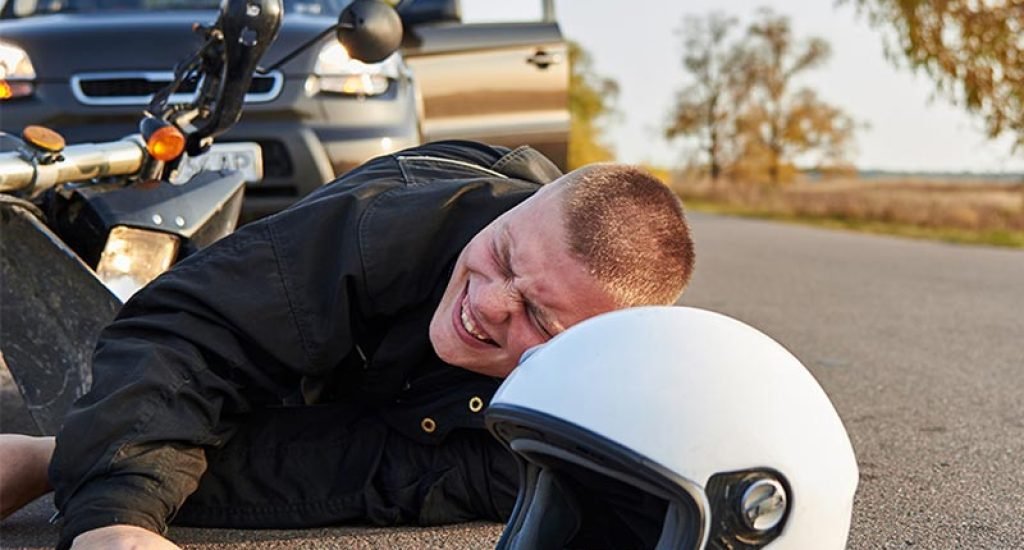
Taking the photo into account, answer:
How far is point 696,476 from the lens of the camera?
5.54ft

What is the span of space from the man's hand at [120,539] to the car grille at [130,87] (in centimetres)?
401

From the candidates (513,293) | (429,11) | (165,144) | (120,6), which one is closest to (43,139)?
(165,144)

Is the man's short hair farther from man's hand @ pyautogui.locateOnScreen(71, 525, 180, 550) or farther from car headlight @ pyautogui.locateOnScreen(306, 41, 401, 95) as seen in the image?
car headlight @ pyautogui.locateOnScreen(306, 41, 401, 95)

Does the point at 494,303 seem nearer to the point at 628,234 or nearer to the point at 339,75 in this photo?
the point at 628,234

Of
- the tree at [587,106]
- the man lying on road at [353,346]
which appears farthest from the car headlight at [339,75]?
the tree at [587,106]

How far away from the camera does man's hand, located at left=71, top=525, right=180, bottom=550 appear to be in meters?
2.09

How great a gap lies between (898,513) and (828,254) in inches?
402

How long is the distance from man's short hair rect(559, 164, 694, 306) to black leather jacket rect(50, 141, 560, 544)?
1.62 feet

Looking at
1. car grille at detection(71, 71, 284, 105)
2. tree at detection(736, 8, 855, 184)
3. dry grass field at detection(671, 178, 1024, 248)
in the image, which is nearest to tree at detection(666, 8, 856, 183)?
tree at detection(736, 8, 855, 184)

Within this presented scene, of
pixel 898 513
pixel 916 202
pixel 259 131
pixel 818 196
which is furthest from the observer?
pixel 818 196

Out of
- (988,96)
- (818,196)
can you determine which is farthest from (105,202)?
(818,196)

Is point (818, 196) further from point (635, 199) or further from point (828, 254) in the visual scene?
point (635, 199)

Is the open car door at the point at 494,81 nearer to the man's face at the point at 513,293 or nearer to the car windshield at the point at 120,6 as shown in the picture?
the car windshield at the point at 120,6

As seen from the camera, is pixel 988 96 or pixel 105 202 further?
pixel 988 96
